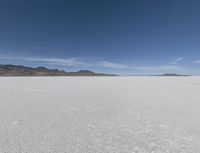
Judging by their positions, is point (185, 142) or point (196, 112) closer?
point (185, 142)

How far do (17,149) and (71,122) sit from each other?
1037 mm

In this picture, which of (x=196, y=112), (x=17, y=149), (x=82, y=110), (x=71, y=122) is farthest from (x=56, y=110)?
(x=196, y=112)

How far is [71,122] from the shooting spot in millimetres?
2637

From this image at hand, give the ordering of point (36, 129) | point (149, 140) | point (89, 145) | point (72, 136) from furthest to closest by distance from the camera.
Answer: point (36, 129), point (72, 136), point (149, 140), point (89, 145)

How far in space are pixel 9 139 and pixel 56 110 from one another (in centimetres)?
148

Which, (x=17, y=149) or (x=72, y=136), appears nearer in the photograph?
(x=17, y=149)

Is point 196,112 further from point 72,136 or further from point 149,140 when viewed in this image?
point 72,136

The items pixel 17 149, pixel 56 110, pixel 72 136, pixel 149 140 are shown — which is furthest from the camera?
pixel 56 110

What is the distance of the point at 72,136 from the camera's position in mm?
2078

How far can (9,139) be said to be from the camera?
6.33ft

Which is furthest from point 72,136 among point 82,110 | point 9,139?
point 82,110

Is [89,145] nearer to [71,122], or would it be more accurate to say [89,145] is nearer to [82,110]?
[71,122]

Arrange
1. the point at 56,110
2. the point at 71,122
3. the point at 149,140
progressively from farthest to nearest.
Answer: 1. the point at 56,110
2. the point at 71,122
3. the point at 149,140

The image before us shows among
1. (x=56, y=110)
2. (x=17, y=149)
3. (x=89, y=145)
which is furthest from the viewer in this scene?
(x=56, y=110)
